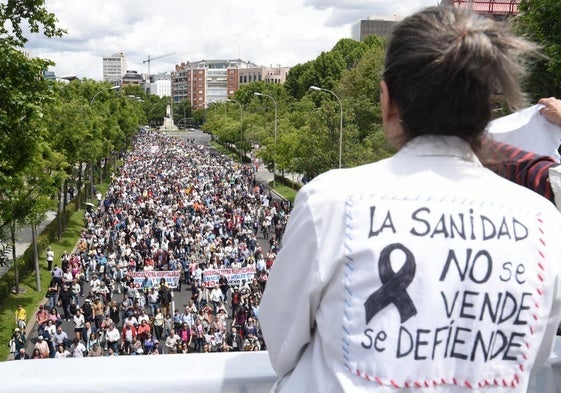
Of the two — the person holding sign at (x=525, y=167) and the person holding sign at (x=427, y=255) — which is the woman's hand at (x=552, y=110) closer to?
the person holding sign at (x=525, y=167)

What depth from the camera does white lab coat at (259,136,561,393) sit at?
4.29 feet

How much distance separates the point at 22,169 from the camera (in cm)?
1421

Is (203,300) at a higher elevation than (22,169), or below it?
below

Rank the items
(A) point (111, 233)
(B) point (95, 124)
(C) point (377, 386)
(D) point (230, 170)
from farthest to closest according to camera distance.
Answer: (D) point (230, 170) → (B) point (95, 124) → (A) point (111, 233) → (C) point (377, 386)

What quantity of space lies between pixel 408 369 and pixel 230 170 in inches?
2047

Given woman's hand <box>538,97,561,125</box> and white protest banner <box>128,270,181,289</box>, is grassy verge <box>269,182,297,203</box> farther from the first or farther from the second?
woman's hand <box>538,97,561,125</box>

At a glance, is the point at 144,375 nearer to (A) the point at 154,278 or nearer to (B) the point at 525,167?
(B) the point at 525,167

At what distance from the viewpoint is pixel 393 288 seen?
50.9 inches

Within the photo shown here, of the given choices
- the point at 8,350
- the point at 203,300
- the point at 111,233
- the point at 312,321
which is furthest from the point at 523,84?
the point at 111,233

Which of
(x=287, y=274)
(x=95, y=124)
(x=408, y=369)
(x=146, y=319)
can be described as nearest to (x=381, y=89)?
(x=287, y=274)

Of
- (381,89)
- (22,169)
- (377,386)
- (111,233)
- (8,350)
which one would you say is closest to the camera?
(377,386)

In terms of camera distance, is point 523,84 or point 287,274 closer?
point 287,274

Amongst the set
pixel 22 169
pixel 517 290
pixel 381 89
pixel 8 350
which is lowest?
pixel 8 350

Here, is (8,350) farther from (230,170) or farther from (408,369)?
(230,170)
